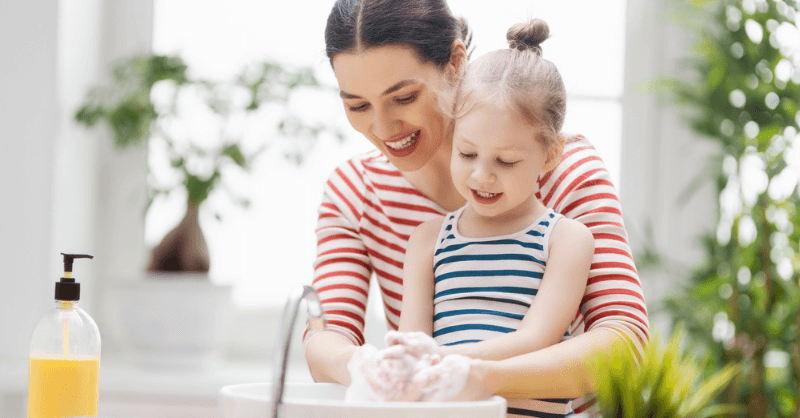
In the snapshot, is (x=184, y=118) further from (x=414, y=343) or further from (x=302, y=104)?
(x=414, y=343)

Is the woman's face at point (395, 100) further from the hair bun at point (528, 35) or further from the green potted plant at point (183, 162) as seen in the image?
the green potted plant at point (183, 162)

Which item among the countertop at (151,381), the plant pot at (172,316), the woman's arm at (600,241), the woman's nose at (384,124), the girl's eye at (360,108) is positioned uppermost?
the girl's eye at (360,108)

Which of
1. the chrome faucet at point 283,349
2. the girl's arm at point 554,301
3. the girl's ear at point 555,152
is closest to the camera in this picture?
the chrome faucet at point 283,349

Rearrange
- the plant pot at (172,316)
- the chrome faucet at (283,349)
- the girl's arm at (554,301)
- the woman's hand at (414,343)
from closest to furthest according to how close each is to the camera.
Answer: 1. the chrome faucet at (283,349)
2. the woman's hand at (414,343)
3. the girl's arm at (554,301)
4. the plant pot at (172,316)

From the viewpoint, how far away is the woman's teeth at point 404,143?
3.78ft

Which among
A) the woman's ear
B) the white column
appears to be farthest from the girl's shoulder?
the white column

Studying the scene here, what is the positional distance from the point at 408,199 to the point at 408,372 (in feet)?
1.85

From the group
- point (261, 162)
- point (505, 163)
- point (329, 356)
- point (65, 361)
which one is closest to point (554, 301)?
point (505, 163)

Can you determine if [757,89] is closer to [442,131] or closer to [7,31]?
[442,131]

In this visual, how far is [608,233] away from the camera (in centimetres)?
106

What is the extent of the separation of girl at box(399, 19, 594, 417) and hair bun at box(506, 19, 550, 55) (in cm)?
2

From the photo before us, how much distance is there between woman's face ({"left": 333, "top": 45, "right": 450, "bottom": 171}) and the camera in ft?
3.58

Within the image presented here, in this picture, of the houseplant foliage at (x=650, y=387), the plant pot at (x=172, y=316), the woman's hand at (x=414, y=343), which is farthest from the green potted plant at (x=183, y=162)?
the houseplant foliage at (x=650, y=387)

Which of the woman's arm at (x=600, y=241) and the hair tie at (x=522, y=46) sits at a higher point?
the hair tie at (x=522, y=46)
